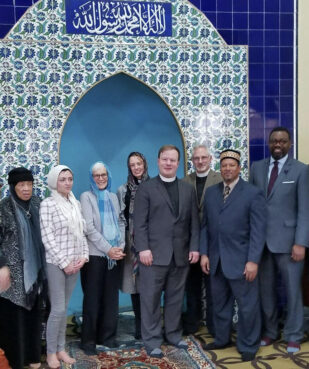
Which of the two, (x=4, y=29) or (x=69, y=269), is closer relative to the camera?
(x=69, y=269)

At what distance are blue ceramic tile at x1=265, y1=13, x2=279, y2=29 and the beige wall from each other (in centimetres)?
22

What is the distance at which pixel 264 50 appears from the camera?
4531 millimetres

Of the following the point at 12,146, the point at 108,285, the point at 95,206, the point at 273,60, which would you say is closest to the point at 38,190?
A: the point at 12,146

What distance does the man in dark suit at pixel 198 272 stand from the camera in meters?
4.01

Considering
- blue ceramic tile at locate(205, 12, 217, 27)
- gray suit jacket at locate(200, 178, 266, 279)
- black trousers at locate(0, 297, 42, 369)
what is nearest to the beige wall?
blue ceramic tile at locate(205, 12, 217, 27)

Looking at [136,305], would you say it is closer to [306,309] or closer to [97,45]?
[306,309]

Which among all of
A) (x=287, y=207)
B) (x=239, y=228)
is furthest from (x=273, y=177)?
(x=239, y=228)

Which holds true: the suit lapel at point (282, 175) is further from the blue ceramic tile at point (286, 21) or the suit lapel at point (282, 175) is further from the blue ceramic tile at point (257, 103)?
the blue ceramic tile at point (286, 21)

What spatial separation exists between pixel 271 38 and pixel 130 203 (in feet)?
6.75

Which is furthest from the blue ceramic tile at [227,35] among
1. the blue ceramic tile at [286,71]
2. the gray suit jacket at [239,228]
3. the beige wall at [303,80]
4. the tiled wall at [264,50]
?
the gray suit jacket at [239,228]

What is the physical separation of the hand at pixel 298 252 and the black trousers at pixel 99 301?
1.36m

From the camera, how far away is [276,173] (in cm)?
386

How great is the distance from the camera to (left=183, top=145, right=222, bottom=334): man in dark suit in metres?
4.01

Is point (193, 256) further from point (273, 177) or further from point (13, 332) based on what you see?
point (13, 332)
